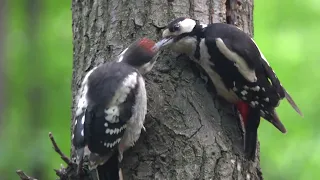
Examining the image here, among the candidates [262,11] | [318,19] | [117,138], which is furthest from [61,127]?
[117,138]

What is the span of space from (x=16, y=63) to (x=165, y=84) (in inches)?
210

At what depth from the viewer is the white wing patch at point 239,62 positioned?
3.24 m

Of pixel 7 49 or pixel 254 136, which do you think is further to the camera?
pixel 7 49

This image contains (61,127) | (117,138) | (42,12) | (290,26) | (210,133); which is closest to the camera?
(117,138)

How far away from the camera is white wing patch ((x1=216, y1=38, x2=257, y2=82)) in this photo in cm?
324

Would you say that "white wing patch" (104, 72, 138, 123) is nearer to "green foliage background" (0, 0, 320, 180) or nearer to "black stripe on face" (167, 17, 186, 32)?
"black stripe on face" (167, 17, 186, 32)

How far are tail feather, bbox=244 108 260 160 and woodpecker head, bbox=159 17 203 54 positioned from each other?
0.49 metres

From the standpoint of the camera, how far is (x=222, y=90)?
333 centimetres

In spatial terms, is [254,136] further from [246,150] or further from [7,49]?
[7,49]

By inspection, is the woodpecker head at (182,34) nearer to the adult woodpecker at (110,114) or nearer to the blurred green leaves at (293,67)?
the adult woodpecker at (110,114)

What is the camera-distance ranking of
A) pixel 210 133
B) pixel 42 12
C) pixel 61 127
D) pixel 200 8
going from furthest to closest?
pixel 42 12, pixel 61 127, pixel 200 8, pixel 210 133

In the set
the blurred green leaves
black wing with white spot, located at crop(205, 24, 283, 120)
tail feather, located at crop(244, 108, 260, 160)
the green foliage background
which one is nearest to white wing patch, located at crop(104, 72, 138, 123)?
black wing with white spot, located at crop(205, 24, 283, 120)

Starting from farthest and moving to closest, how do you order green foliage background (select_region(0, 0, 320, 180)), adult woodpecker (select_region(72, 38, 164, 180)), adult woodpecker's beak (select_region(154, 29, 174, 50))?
green foliage background (select_region(0, 0, 320, 180))
adult woodpecker's beak (select_region(154, 29, 174, 50))
adult woodpecker (select_region(72, 38, 164, 180))

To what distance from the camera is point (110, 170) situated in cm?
311
